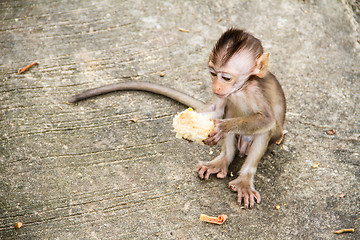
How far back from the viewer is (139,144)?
3.51 meters

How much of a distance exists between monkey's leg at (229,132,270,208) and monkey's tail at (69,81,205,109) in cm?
75

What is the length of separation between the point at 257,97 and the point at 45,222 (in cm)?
187

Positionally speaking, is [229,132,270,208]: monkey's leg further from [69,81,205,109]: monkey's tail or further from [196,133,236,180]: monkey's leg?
[69,81,205,109]: monkey's tail

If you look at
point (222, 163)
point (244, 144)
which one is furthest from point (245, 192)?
point (244, 144)

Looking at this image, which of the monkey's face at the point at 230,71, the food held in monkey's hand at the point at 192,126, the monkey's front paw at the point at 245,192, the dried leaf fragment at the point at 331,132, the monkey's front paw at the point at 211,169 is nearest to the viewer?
the food held in monkey's hand at the point at 192,126

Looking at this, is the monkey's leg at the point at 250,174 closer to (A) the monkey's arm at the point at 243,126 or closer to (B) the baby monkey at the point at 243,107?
(B) the baby monkey at the point at 243,107

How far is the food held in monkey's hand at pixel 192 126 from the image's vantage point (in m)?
2.78

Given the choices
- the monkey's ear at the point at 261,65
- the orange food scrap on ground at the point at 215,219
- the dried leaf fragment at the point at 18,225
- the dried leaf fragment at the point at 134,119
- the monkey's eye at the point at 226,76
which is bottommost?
the dried leaf fragment at the point at 18,225

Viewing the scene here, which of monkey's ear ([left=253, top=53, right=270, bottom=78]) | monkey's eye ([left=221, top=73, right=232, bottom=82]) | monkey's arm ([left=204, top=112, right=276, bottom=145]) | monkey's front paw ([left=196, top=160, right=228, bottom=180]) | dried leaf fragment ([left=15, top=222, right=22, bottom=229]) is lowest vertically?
dried leaf fragment ([left=15, top=222, right=22, bottom=229])

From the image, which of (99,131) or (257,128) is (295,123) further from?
(99,131)

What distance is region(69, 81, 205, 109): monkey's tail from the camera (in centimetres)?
369

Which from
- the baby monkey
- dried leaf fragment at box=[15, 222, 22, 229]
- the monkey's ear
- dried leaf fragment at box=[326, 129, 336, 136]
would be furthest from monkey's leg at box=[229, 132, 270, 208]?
dried leaf fragment at box=[15, 222, 22, 229]

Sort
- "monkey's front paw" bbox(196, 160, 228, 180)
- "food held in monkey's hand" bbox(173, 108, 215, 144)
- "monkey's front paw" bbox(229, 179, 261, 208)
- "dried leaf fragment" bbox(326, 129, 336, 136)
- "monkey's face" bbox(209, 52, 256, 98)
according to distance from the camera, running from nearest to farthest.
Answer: "food held in monkey's hand" bbox(173, 108, 215, 144) → "monkey's face" bbox(209, 52, 256, 98) → "monkey's front paw" bbox(229, 179, 261, 208) → "monkey's front paw" bbox(196, 160, 228, 180) → "dried leaf fragment" bbox(326, 129, 336, 136)

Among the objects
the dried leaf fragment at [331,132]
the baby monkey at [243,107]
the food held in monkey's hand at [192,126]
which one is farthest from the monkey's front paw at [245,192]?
the dried leaf fragment at [331,132]
